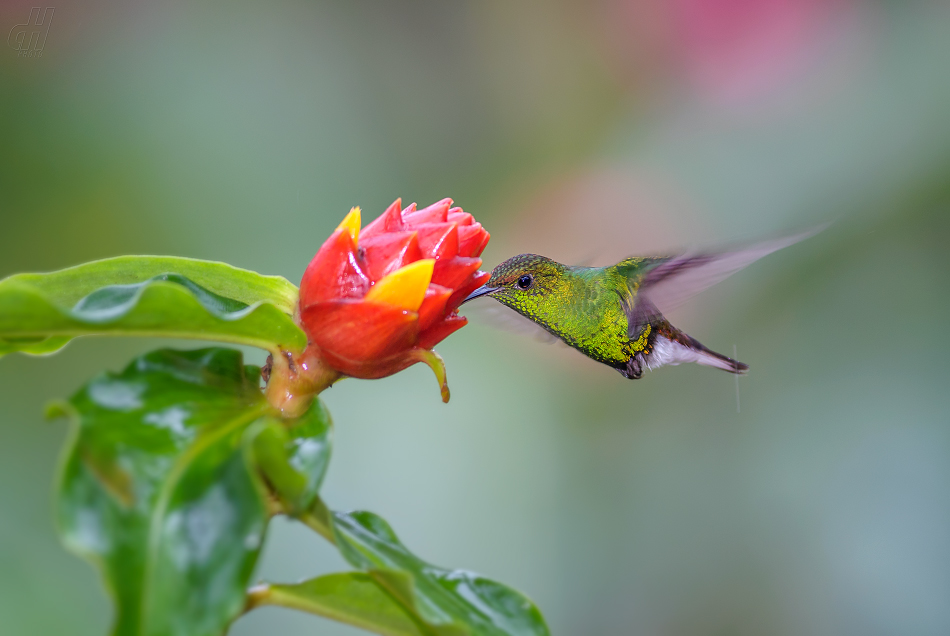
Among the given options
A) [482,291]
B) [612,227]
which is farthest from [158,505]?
[612,227]

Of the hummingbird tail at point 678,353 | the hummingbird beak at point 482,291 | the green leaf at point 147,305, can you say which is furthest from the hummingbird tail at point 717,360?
the green leaf at point 147,305

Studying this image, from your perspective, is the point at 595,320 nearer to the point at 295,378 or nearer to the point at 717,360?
the point at 717,360

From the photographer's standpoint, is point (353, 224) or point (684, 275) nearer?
point (353, 224)

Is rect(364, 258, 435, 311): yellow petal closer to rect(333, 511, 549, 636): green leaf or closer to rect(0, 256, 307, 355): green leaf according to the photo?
rect(0, 256, 307, 355): green leaf

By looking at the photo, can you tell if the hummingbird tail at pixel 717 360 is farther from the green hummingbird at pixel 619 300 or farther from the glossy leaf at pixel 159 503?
the glossy leaf at pixel 159 503

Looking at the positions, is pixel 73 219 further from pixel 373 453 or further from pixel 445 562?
pixel 445 562
